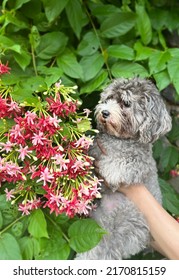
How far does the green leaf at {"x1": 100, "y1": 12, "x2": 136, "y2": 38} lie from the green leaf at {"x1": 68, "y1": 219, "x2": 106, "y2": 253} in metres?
0.63

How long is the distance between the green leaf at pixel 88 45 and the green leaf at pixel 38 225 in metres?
0.55

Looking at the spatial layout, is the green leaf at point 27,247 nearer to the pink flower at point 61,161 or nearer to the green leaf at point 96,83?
the pink flower at point 61,161

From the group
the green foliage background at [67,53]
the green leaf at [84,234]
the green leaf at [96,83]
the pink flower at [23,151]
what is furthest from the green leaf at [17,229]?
the green leaf at [96,83]

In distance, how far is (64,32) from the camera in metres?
1.54

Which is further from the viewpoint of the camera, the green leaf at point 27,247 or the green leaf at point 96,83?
the green leaf at point 96,83

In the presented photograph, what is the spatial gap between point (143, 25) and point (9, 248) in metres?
0.84

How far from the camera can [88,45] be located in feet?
4.93

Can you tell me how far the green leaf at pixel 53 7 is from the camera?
1380mm

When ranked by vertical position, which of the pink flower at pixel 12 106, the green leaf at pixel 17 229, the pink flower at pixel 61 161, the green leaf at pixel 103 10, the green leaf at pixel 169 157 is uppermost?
the green leaf at pixel 103 10

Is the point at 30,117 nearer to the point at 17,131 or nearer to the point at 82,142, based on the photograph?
the point at 17,131

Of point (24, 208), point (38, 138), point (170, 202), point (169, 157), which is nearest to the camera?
point (38, 138)

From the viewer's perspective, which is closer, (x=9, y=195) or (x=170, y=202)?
(x=9, y=195)

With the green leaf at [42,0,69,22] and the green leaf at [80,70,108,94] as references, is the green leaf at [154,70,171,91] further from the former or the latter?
the green leaf at [42,0,69,22]

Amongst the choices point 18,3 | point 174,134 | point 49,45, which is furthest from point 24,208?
point 174,134
